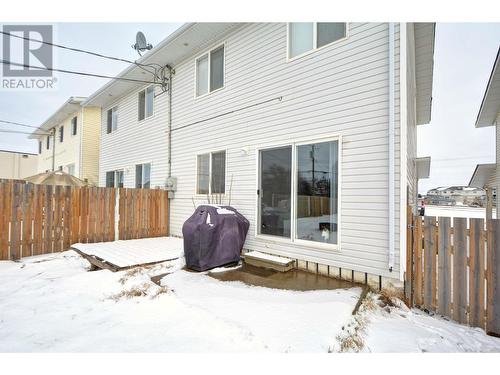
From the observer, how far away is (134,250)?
5.23m

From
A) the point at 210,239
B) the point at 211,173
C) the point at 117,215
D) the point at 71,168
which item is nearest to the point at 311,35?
the point at 211,173

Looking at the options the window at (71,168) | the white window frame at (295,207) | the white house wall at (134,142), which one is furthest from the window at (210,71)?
the window at (71,168)

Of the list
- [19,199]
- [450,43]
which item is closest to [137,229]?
[19,199]

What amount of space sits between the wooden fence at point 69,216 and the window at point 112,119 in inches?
193

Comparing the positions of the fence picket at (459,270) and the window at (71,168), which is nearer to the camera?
the fence picket at (459,270)

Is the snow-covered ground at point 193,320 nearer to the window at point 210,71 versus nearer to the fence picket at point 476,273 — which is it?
the fence picket at point 476,273

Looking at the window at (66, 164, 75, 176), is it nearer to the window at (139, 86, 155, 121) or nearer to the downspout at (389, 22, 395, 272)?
the window at (139, 86, 155, 121)

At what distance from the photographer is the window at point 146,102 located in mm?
8180

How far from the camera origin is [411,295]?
10.4 feet

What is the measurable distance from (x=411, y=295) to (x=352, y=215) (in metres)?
1.21

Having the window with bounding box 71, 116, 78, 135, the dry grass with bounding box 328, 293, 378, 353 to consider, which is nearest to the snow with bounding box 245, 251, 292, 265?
the dry grass with bounding box 328, 293, 378, 353

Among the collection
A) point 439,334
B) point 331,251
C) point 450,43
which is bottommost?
point 439,334
